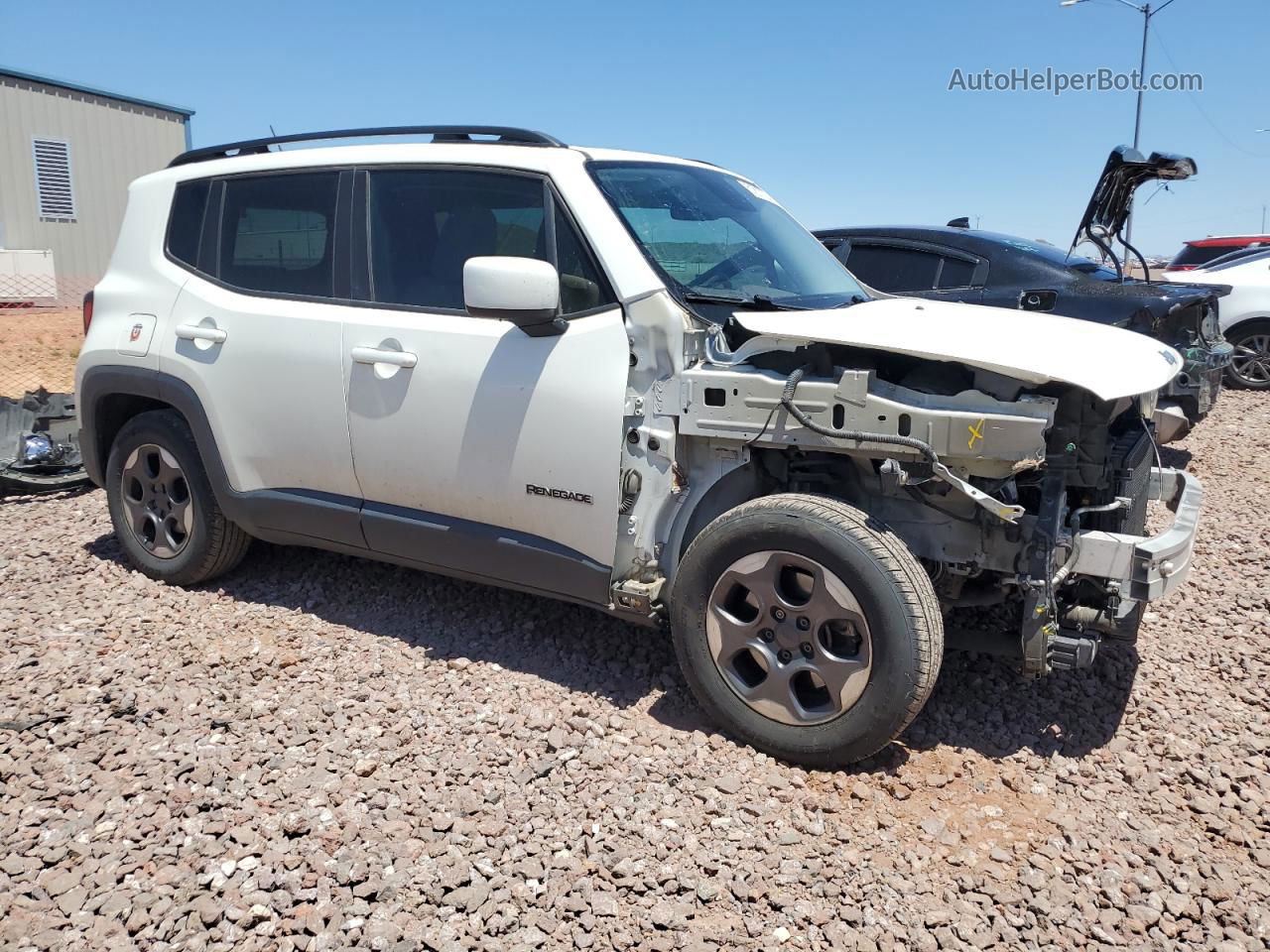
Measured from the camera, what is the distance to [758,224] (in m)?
4.22

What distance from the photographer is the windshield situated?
3.61 m

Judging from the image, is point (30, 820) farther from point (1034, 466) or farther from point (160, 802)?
point (1034, 466)

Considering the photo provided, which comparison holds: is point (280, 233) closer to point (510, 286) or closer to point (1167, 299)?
point (510, 286)

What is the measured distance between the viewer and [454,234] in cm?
383

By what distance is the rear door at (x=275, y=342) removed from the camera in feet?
13.3

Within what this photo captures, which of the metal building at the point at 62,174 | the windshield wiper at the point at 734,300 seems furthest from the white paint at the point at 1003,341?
the metal building at the point at 62,174

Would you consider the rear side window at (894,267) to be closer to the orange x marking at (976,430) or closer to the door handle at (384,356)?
the door handle at (384,356)

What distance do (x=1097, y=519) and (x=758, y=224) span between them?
71.4 inches

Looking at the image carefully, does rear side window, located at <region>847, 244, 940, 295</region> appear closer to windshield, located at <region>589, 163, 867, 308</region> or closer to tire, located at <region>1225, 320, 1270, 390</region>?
windshield, located at <region>589, 163, 867, 308</region>

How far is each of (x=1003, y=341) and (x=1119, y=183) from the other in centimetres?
482

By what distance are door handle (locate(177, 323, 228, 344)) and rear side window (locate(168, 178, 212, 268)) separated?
0.32m

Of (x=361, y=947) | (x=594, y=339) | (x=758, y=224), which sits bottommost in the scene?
(x=361, y=947)

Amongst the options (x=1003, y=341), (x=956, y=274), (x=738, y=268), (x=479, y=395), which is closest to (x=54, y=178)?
(x=956, y=274)

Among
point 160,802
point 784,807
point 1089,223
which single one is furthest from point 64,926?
point 1089,223
